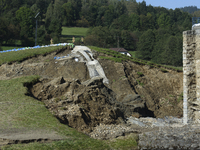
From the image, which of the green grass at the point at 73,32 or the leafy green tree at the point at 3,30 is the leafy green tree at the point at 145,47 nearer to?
the green grass at the point at 73,32

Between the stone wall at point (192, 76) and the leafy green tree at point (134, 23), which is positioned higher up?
the leafy green tree at point (134, 23)

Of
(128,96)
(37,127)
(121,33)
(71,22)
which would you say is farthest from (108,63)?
(71,22)

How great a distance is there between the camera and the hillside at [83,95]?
12205mm

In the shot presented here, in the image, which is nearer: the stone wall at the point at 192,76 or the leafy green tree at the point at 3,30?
the stone wall at the point at 192,76

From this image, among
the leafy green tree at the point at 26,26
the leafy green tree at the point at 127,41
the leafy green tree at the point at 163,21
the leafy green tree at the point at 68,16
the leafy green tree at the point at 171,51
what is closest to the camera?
the leafy green tree at the point at 171,51

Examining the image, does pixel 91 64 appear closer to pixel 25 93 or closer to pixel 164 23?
pixel 25 93

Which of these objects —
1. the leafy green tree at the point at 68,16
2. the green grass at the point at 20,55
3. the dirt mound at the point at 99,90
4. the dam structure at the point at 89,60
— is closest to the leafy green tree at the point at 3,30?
the leafy green tree at the point at 68,16

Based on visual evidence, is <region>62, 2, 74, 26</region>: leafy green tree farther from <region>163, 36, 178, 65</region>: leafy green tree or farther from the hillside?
the hillside

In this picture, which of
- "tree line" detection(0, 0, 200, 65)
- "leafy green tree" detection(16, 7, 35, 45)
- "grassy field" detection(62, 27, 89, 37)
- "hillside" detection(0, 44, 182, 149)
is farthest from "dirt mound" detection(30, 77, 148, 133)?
"grassy field" detection(62, 27, 89, 37)

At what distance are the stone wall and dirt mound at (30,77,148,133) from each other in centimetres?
461

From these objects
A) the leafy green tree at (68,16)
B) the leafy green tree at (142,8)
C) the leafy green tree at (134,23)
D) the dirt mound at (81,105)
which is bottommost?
the dirt mound at (81,105)

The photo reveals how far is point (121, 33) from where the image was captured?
249 feet

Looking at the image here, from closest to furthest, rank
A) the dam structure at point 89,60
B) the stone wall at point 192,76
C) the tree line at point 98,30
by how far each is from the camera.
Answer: the stone wall at point 192,76, the dam structure at point 89,60, the tree line at point 98,30

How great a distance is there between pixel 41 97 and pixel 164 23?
94.2 m
